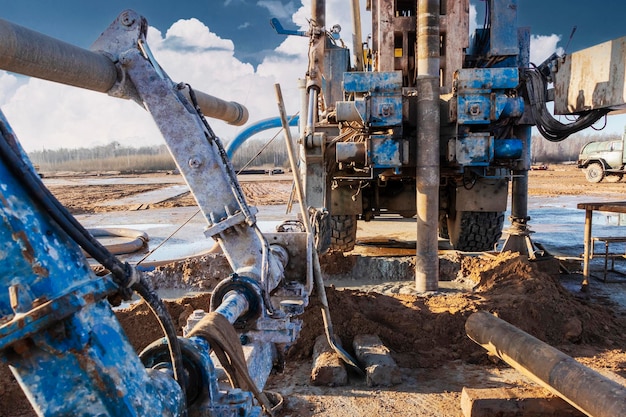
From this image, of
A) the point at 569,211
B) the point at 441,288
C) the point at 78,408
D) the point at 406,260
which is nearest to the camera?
the point at 78,408

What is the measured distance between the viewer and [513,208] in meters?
7.37

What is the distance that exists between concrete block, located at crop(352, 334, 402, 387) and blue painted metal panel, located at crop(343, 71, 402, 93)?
114 inches

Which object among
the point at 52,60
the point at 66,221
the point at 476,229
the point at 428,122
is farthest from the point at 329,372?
the point at 476,229

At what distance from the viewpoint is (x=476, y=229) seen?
7.68 m

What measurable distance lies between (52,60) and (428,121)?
13.9ft

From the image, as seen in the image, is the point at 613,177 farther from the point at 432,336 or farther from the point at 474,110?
the point at 432,336

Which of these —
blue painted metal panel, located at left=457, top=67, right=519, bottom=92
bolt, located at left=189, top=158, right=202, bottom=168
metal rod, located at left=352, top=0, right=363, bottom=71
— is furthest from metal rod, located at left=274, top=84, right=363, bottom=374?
metal rod, located at left=352, top=0, right=363, bottom=71

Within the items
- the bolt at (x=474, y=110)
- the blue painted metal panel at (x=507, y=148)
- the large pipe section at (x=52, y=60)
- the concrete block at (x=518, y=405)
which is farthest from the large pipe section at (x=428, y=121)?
the large pipe section at (x=52, y=60)

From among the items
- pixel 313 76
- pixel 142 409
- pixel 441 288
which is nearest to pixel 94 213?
pixel 313 76

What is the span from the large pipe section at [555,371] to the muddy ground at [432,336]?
1.71 feet

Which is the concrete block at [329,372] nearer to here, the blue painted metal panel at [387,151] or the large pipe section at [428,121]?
the large pipe section at [428,121]

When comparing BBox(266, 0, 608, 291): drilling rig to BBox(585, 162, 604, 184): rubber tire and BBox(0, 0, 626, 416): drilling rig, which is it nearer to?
BBox(0, 0, 626, 416): drilling rig

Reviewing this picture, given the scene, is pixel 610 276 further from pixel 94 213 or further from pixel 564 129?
pixel 94 213

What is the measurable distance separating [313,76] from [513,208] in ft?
11.4
